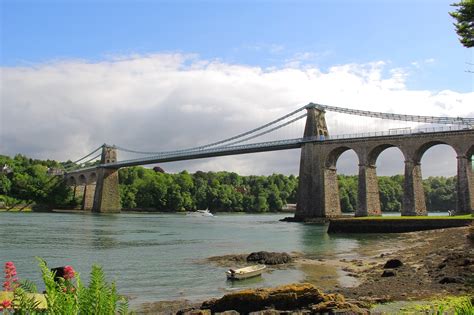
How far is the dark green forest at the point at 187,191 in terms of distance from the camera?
3925 inches

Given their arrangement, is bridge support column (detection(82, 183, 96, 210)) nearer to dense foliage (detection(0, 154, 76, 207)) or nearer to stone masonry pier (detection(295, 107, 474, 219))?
dense foliage (detection(0, 154, 76, 207))

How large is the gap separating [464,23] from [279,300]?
11608mm

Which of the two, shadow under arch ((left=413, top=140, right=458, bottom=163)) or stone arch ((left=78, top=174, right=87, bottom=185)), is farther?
stone arch ((left=78, top=174, right=87, bottom=185))

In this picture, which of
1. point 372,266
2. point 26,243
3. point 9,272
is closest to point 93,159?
point 26,243

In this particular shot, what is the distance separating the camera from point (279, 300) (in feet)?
30.3

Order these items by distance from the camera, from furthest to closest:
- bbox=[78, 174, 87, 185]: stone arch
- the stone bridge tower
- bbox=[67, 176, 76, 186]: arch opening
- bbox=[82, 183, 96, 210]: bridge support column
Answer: bbox=[67, 176, 76, 186]: arch opening < bbox=[78, 174, 87, 185]: stone arch < bbox=[82, 183, 96, 210]: bridge support column < the stone bridge tower

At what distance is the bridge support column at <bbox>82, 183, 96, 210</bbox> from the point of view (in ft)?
337

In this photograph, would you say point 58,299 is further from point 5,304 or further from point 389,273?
point 389,273

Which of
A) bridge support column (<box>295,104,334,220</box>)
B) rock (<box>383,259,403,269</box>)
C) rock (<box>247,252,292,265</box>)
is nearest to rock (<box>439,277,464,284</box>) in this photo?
rock (<box>383,259,403,269</box>)

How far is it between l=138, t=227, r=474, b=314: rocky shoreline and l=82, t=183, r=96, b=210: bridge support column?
287ft

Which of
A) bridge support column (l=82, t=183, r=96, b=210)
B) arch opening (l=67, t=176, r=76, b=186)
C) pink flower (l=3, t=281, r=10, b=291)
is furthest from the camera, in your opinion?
arch opening (l=67, t=176, r=76, b=186)

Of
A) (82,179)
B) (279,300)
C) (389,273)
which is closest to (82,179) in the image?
(82,179)

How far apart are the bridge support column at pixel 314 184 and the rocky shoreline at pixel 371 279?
34.1 m

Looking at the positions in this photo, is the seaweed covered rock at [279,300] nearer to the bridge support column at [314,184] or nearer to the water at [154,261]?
the water at [154,261]
